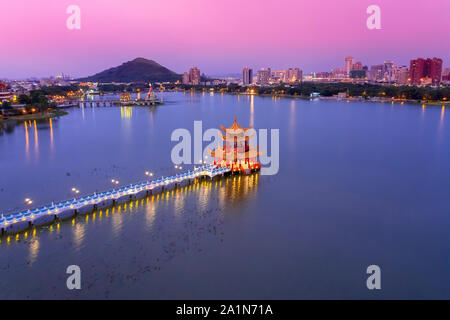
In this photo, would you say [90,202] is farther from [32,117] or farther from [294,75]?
[294,75]

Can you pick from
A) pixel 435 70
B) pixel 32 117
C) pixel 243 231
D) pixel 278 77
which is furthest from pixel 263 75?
pixel 243 231

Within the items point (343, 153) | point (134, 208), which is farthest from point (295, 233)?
point (343, 153)

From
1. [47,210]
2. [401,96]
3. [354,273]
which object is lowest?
[354,273]

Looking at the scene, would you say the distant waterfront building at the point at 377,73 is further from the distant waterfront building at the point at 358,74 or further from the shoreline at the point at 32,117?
the shoreline at the point at 32,117

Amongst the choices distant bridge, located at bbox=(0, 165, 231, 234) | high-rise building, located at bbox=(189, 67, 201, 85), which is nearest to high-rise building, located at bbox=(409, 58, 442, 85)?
high-rise building, located at bbox=(189, 67, 201, 85)

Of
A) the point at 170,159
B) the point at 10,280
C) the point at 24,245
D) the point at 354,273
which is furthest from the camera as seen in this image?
the point at 170,159

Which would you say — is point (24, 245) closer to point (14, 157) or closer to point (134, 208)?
point (134, 208)
